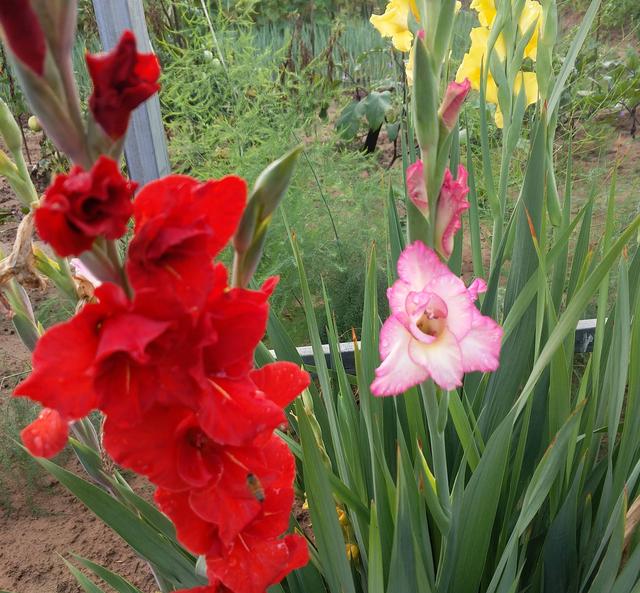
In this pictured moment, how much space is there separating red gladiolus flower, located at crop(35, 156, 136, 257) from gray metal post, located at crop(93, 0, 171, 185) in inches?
49.7

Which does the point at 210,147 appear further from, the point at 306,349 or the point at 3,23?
the point at 3,23

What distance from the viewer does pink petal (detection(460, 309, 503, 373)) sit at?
542mm

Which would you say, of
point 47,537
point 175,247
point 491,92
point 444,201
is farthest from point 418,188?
point 47,537

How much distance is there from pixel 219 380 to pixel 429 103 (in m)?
0.29

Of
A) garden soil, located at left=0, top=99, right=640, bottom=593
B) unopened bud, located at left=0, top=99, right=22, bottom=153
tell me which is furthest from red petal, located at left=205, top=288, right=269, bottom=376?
garden soil, located at left=0, top=99, right=640, bottom=593

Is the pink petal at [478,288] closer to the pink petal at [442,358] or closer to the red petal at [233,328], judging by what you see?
the pink petal at [442,358]

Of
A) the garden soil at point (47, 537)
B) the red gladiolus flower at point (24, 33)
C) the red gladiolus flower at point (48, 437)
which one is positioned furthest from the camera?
the garden soil at point (47, 537)

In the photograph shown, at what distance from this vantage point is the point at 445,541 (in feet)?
2.58

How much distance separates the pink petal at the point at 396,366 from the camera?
0.52 metres

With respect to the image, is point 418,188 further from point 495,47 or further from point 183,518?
point 495,47

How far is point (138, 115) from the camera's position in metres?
1.63

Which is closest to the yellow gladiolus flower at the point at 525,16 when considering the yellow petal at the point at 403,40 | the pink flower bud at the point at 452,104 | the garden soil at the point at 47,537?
the yellow petal at the point at 403,40

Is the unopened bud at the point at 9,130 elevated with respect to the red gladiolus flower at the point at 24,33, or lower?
lower

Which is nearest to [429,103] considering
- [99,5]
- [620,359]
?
[620,359]
